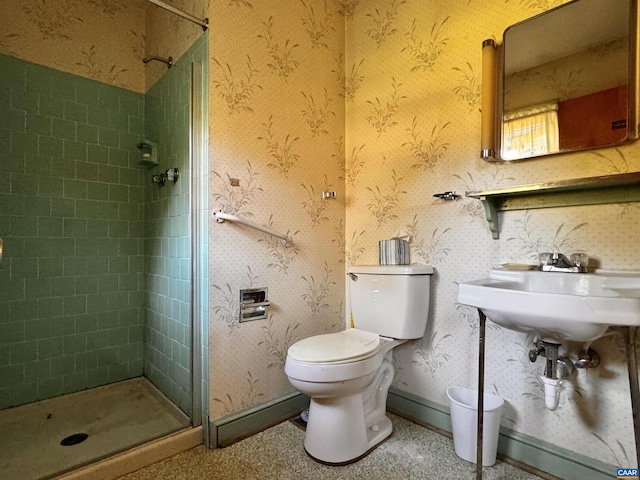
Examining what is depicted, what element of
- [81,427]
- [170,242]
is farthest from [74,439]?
[170,242]

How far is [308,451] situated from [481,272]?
3.47 feet

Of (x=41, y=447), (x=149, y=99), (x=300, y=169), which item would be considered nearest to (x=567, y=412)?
(x=300, y=169)

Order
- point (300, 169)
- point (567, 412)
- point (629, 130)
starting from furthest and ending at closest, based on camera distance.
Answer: point (300, 169)
point (567, 412)
point (629, 130)

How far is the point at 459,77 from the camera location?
4.91 feet

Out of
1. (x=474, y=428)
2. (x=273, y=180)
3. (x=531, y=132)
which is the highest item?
(x=531, y=132)

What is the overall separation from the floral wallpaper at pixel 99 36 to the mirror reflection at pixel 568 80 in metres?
1.40

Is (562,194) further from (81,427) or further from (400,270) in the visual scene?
(81,427)

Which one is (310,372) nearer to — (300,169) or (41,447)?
(300,169)

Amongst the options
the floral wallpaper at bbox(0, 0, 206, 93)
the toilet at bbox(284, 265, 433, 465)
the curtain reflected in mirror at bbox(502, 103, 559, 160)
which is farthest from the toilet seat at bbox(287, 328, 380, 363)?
the floral wallpaper at bbox(0, 0, 206, 93)

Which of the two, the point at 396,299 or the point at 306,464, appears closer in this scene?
the point at 306,464

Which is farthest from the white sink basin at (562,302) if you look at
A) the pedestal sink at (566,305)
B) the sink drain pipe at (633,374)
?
the sink drain pipe at (633,374)

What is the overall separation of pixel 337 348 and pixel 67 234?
5.45ft

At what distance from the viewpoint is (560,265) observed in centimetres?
115

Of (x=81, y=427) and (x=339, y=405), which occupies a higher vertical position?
(x=339, y=405)
